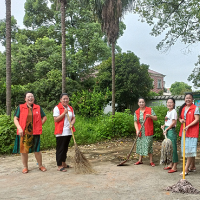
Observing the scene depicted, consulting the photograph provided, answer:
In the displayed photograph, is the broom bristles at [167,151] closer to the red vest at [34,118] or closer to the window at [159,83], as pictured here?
the red vest at [34,118]

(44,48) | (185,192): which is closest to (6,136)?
(185,192)

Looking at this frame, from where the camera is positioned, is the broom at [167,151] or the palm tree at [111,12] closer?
the broom at [167,151]

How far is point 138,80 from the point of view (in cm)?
1817

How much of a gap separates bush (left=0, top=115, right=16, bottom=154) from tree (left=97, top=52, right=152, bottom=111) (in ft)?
37.5

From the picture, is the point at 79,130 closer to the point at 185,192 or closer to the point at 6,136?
the point at 6,136

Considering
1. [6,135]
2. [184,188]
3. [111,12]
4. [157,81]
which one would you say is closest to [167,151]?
[184,188]

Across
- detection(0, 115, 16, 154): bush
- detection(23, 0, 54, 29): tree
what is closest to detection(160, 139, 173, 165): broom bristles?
detection(0, 115, 16, 154): bush

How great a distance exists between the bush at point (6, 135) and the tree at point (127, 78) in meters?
11.4

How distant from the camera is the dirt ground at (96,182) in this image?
11.3 ft

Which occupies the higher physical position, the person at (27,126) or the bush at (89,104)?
the bush at (89,104)

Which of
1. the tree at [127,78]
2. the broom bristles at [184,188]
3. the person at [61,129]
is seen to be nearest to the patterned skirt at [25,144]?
the person at [61,129]

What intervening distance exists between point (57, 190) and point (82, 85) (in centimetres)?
1568

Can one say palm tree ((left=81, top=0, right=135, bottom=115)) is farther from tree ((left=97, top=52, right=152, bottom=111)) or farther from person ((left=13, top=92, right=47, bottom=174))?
person ((left=13, top=92, right=47, bottom=174))

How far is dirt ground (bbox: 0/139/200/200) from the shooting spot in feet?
11.3
